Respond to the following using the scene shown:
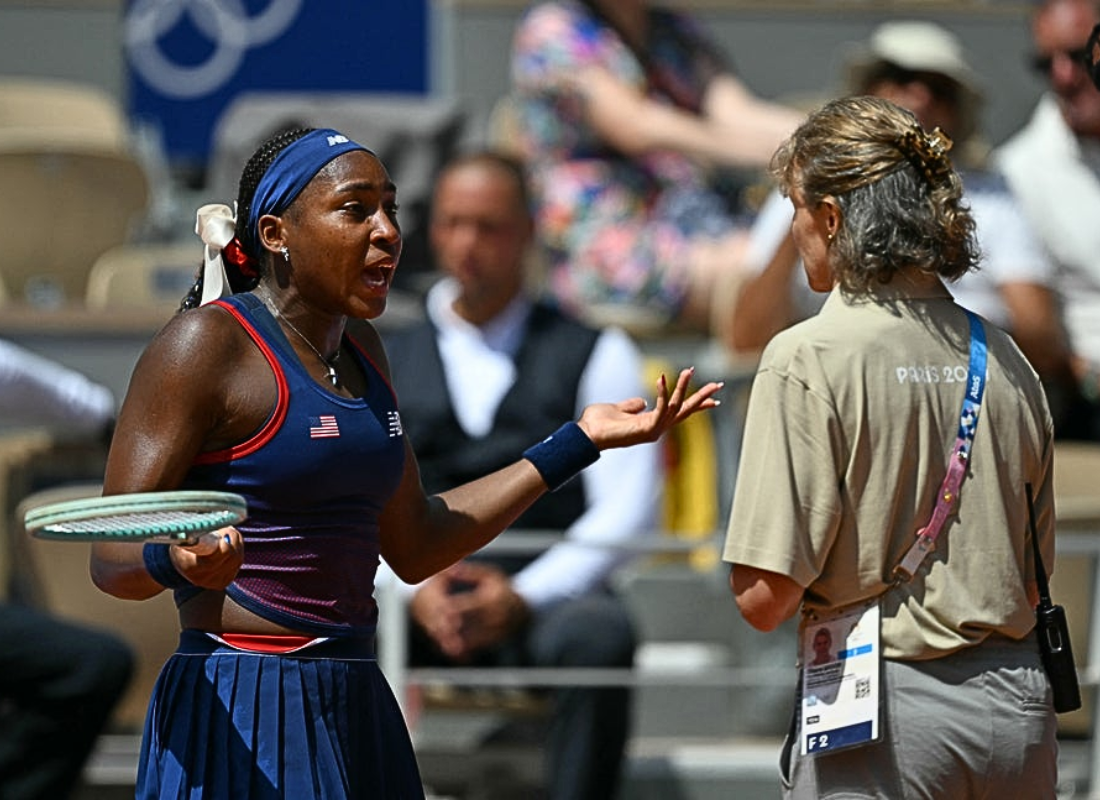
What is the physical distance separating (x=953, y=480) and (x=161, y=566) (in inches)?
47.0

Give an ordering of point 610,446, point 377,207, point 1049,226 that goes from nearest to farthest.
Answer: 1. point 377,207
2. point 610,446
3. point 1049,226

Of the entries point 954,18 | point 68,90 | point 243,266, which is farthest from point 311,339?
point 954,18

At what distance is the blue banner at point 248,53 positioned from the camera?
8578mm

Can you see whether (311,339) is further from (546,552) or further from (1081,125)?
(1081,125)

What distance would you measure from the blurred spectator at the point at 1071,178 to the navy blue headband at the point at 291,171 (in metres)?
3.48

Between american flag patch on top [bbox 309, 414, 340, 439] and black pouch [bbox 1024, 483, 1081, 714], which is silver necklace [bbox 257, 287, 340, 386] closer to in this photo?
american flag patch on top [bbox 309, 414, 340, 439]

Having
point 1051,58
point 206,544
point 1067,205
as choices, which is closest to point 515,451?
point 1067,205

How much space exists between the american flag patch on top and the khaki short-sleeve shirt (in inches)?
25.4

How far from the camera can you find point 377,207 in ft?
10.3

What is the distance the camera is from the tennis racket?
2680mm

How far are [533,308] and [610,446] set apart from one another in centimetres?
252

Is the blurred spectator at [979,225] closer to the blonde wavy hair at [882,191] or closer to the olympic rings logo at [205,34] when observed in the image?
the blonde wavy hair at [882,191]

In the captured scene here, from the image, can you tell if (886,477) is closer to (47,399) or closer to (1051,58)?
(47,399)

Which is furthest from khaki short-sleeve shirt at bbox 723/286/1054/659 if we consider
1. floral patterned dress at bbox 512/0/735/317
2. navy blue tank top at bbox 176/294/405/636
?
floral patterned dress at bbox 512/0/735/317
